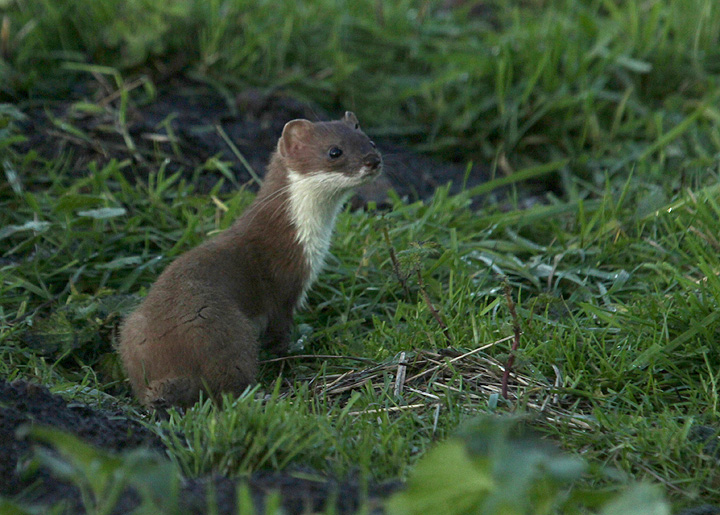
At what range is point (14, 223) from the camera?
202 inches

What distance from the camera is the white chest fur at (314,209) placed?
15.2 ft

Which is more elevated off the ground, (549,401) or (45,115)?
(45,115)

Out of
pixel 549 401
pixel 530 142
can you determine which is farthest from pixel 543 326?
pixel 530 142

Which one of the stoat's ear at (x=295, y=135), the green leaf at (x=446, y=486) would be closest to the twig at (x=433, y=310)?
the stoat's ear at (x=295, y=135)

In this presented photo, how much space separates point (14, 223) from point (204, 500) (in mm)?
3197

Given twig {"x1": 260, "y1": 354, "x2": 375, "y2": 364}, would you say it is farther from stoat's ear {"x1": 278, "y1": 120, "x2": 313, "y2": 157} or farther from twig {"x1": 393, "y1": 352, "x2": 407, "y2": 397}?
stoat's ear {"x1": 278, "y1": 120, "x2": 313, "y2": 157}

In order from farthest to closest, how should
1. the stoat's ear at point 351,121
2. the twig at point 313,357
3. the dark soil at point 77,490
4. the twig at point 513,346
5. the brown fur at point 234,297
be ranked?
the stoat's ear at point 351,121
the twig at point 313,357
the brown fur at point 234,297
the twig at point 513,346
the dark soil at point 77,490

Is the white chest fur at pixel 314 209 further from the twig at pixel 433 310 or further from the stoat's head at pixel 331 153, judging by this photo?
the twig at pixel 433 310

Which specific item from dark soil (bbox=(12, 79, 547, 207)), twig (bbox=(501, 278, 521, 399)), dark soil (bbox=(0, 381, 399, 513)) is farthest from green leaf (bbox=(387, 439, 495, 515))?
dark soil (bbox=(12, 79, 547, 207))

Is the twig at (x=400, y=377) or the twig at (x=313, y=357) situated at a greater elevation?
the twig at (x=400, y=377)

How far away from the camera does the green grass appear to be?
3.38m

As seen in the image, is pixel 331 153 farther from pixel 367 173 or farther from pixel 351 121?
pixel 351 121

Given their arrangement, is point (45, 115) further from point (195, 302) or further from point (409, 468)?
point (409, 468)

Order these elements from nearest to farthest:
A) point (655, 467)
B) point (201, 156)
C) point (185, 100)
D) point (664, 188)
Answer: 1. point (655, 467)
2. point (664, 188)
3. point (201, 156)
4. point (185, 100)
